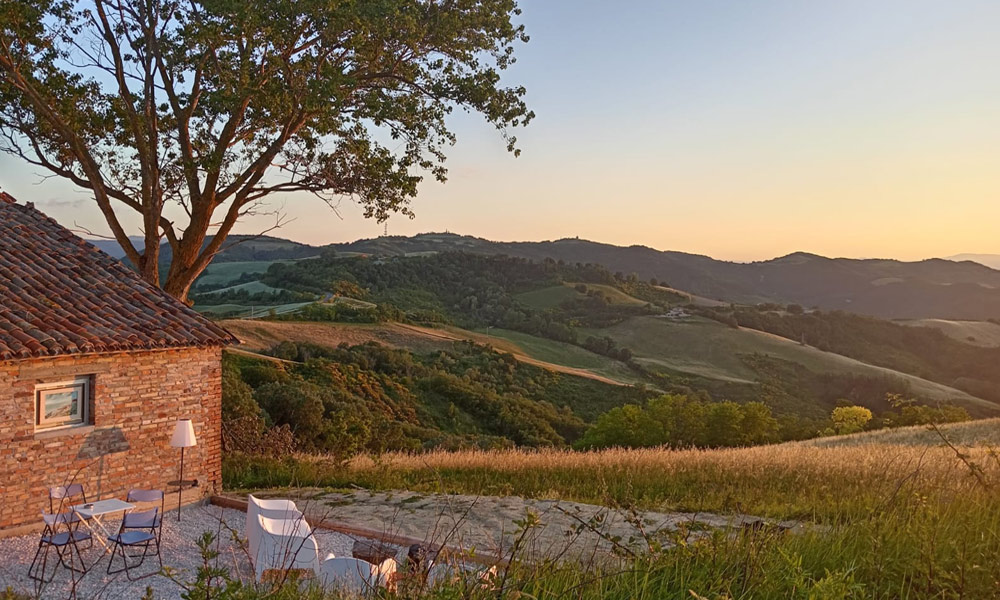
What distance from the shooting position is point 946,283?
13175 centimetres

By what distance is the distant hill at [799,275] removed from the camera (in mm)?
121562

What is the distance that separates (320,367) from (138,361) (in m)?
26.2

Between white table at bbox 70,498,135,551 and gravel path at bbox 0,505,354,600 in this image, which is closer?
gravel path at bbox 0,505,354,600

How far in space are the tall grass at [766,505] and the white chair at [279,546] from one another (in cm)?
262

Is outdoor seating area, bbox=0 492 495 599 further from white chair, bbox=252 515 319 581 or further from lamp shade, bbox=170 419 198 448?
lamp shade, bbox=170 419 198 448

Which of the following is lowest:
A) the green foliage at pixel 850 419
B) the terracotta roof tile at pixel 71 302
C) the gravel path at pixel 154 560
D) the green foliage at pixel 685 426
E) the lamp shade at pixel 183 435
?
Result: the green foliage at pixel 850 419

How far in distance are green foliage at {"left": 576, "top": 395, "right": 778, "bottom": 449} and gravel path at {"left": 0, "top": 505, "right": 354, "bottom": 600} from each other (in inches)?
966

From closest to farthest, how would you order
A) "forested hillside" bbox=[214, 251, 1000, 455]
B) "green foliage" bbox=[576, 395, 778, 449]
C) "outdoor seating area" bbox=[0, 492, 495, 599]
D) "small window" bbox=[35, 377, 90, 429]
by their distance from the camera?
"outdoor seating area" bbox=[0, 492, 495, 599] → "small window" bbox=[35, 377, 90, 429] → "forested hillside" bbox=[214, 251, 1000, 455] → "green foliage" bbox=[576, 395, 778, 449]

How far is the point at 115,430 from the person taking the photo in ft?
37.8

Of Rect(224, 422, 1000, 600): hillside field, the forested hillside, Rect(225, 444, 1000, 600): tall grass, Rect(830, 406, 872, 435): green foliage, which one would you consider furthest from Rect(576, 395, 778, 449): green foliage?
Rect(225, 444, 1000, 600): tall grass

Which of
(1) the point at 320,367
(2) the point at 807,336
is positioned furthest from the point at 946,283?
(1) the point at 320,367

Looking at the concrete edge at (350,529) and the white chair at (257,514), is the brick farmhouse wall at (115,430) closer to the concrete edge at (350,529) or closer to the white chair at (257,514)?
the concrete edge at (350,529)

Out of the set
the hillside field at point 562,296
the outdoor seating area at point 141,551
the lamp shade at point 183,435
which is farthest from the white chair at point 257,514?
the hillside field at point 562,296

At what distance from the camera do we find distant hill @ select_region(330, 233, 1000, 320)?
122 metres
